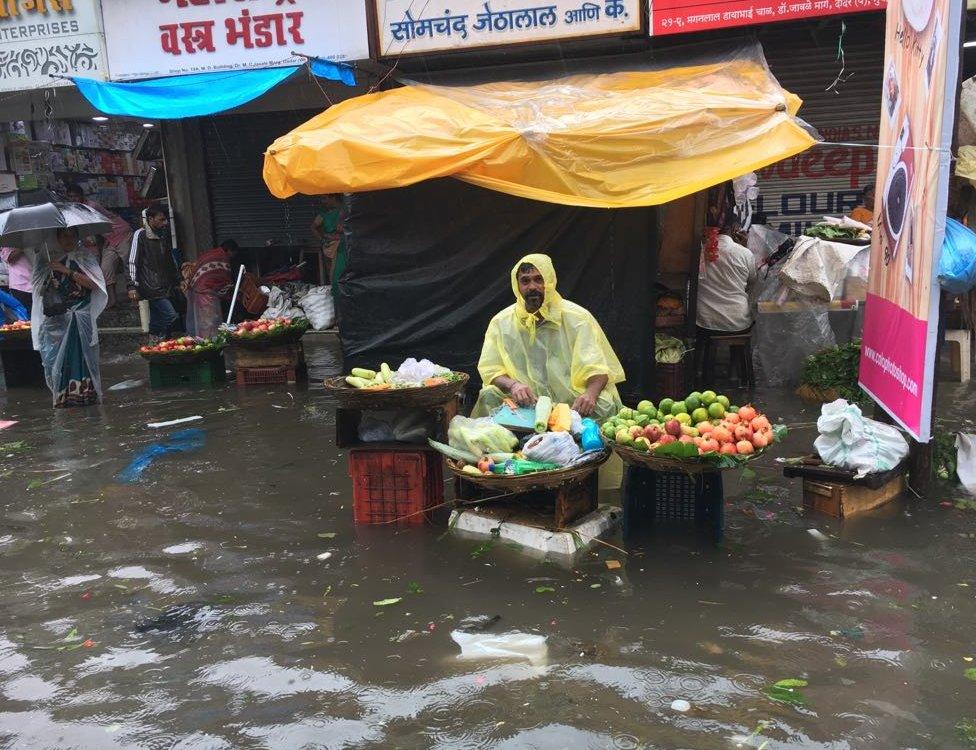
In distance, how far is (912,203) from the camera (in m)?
4.79

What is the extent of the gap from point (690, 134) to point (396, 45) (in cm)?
365

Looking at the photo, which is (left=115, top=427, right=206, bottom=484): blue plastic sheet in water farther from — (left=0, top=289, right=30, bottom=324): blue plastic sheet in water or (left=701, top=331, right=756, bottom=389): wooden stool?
(left=0, top=289, right=30, bottom=324): blue plastic sheet in water

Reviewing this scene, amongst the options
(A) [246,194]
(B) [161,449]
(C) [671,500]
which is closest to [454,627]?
(C) [671,500]

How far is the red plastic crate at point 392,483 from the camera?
5297mm

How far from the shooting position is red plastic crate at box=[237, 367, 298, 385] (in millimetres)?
9977

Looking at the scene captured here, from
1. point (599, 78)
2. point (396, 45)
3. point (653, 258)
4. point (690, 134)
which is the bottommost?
point (653, 258)

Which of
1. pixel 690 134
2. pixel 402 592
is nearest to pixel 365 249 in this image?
pixel 690 134

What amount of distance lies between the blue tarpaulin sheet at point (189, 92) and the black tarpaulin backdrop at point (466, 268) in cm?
164

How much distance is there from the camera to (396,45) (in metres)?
8.70

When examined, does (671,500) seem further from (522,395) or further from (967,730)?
(967,730)

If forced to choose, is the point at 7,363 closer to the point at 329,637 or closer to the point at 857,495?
the point at 329,637

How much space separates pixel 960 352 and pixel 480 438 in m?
5.70

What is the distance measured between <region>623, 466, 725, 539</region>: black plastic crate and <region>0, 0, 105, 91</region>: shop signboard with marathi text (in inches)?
339

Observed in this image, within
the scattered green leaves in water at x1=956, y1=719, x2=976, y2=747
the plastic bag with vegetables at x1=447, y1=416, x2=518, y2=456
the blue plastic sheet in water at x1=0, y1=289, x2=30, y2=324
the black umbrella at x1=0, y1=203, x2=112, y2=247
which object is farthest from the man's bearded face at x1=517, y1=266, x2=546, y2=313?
the blue plastic sheet in water at x1=0, y1=289, x2=30, y2=324
